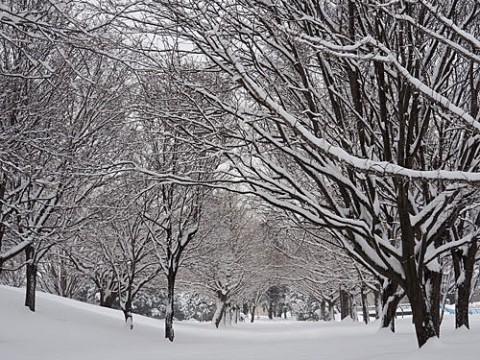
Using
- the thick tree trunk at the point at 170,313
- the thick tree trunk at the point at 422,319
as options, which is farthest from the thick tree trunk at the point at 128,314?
the thick tree trunk at the point at 422,319

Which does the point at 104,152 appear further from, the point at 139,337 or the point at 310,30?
the point at 310,30

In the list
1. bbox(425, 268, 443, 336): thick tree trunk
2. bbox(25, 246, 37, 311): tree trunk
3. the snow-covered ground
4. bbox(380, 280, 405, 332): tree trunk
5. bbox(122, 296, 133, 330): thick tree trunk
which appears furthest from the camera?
bbox(122, 296, 133, 330): thick tree trunk

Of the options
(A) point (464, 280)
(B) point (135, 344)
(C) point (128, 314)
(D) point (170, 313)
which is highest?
(A) point (464, 280)

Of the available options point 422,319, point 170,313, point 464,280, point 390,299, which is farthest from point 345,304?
point 422,319

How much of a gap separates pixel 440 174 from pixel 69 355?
7249 millimetres

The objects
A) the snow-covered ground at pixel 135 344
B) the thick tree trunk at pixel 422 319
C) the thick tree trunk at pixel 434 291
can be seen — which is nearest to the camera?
the thick tree trunk at pixel 422 319

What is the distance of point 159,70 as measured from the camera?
707 cm

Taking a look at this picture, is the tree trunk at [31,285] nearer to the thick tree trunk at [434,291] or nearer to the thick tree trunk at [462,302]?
the thick tree trunk at [434,291]

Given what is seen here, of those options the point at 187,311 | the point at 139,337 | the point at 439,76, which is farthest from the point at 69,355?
the point at 187,311

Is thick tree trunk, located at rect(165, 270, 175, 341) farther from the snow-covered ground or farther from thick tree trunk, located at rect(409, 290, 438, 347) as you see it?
thick tree trunk, located at rect(409, 290, 438, 347)

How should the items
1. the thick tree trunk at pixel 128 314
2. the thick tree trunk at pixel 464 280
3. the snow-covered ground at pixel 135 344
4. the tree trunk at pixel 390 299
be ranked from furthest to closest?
the thick tree trunk at pixel 128 314 < the tree trunk at pixel 390 299 < the thick tree trunk at pixel 464 280 < the snow-covered ground at pixel 135 344

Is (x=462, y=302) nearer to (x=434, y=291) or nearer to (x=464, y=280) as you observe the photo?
(x=464, y=280)

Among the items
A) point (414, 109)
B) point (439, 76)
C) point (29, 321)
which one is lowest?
point (29, 321)

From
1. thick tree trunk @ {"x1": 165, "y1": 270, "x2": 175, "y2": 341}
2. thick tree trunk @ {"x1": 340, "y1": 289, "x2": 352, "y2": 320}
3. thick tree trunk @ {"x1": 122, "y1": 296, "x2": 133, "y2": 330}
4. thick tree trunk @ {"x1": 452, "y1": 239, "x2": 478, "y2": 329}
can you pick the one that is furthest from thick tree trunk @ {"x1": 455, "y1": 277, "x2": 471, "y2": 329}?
thick tree trunk @ {"x1": 340, "y1": 289, "x2": 352, "y2": 320}
